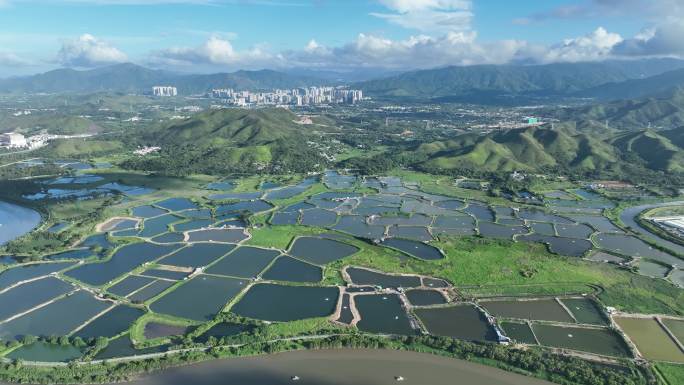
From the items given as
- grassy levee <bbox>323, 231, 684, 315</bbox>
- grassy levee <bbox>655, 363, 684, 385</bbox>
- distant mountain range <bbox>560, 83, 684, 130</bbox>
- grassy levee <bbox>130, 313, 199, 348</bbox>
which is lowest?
grassy levee <bbox>130, 313, 199, 348</bbox>

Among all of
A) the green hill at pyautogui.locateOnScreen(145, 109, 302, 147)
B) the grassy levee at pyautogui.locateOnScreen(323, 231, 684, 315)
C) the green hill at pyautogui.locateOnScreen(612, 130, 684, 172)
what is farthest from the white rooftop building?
the green hill at pyautogui.locateOnScreen(612, 130, 684, 172)

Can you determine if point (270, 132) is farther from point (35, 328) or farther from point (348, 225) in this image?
point (35, 328)

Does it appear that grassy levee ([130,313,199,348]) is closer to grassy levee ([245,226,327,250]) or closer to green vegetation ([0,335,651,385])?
green vegetation ([0,335,651,385])

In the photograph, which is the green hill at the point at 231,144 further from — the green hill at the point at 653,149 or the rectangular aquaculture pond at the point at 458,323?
the green hill at the point at 653,149

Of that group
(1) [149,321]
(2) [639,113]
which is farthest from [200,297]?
(2) [639,113]

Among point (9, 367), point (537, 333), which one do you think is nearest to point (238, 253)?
point (9, 367)

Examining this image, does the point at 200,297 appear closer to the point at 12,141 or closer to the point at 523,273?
the point at 523,273

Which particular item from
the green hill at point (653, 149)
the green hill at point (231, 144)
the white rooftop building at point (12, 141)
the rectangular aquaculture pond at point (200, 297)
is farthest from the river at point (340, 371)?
the white rooftop building at point (12, 141)
